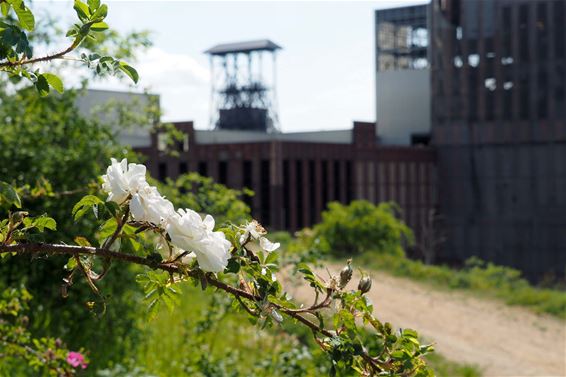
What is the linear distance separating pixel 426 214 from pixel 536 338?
2141 centimetres

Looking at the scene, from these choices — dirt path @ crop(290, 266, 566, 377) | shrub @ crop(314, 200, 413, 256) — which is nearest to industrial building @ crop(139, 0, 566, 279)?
shrub @ crop(314, 200, 413, 256)

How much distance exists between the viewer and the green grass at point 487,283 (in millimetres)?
12445

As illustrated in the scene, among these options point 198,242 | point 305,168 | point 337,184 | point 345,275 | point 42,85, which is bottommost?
point 337,184

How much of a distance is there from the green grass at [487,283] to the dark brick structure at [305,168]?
9.19m

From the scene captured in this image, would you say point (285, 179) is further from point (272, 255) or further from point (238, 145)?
point (272, 255)

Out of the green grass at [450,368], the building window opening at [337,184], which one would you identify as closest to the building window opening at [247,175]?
the building window opening at [337,184]

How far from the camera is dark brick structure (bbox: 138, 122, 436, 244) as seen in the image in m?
25.7

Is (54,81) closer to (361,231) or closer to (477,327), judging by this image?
(477,327)

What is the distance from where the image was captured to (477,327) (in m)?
11.2

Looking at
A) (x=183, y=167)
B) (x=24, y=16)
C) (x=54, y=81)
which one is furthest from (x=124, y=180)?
(x=183, y=167)

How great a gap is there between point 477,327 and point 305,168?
15721 mm

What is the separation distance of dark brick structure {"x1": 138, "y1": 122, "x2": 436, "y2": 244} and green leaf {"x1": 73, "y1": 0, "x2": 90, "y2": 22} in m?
21.3

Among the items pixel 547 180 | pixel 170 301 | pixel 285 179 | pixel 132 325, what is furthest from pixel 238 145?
pixel 170 301

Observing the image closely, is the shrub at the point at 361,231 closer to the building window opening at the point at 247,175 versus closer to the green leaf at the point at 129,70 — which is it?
the building window opening at the point at 247,175
